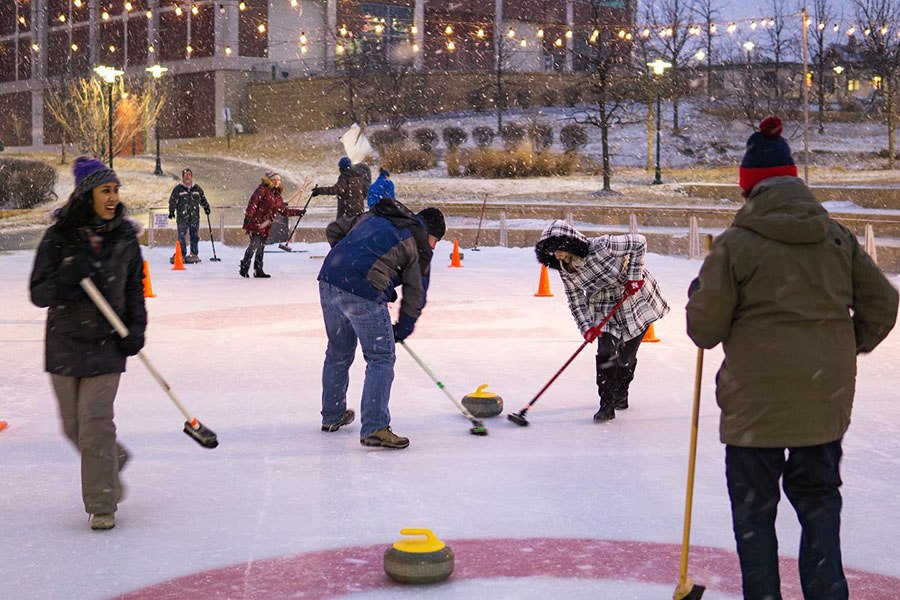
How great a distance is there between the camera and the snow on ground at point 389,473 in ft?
15.2

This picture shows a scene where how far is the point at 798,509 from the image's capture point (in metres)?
3.61

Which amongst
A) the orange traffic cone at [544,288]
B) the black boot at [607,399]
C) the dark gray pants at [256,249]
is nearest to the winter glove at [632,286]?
the black boot at [607,399]

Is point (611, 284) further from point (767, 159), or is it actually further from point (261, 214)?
point (261, 214)

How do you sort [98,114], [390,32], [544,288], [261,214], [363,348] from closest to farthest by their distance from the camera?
1. [363,348]
2. [544,288]
3. [261,214]
4. [98,114]
5. [390,32]

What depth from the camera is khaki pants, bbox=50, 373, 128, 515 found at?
16.7ft

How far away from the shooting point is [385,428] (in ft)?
22.3

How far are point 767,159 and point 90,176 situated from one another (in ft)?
9.45

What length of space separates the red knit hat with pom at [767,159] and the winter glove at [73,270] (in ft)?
9.24

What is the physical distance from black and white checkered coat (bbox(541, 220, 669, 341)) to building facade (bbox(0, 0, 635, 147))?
5394 cm

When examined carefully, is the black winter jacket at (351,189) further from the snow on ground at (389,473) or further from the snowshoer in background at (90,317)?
the snowshoer in background at (90,317)

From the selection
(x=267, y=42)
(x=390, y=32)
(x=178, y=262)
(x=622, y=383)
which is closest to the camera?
(x=622, y=383)

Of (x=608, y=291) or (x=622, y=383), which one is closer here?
(x=608, y=291)

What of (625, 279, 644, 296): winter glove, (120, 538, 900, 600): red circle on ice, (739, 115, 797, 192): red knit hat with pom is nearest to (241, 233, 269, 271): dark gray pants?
(625, 279, 644, 296): winter glove

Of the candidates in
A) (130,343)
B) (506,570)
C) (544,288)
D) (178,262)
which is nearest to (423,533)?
(506,570)
